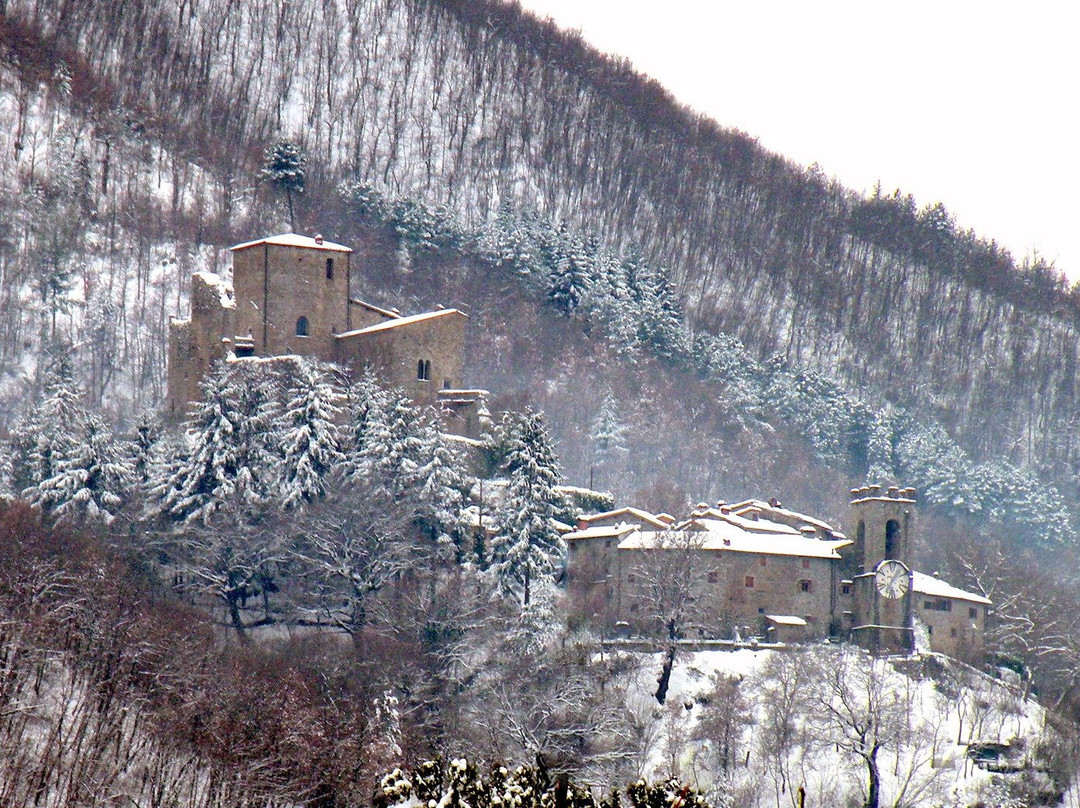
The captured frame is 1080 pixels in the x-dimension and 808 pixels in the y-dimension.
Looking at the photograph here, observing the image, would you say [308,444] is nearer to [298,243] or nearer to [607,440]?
[298,243]

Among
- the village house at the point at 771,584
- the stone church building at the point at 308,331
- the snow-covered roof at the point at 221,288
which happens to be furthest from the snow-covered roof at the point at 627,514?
the snow-covered roof at the point at 221,288

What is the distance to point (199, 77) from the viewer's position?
378 ft

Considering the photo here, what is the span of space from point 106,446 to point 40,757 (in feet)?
74.5

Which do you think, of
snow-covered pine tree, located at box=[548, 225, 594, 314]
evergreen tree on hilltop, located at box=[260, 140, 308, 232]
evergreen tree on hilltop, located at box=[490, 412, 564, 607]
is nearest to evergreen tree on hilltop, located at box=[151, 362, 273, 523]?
evergreen tree on hilltop, located at box=[490, 412, 564, 607]

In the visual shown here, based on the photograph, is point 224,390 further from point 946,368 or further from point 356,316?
point 946,368

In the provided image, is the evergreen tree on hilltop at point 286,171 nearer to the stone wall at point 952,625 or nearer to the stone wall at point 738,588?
the stone wall at point 738,588

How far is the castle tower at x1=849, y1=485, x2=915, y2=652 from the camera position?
6212cm

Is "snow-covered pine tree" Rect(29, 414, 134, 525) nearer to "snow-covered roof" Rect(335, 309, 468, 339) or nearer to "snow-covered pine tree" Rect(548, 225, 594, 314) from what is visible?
"snow-covered roof" Rect(335, 309, 468, 339)

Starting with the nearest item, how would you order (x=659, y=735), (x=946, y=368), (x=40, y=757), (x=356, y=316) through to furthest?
(x=40, y=757) → (x=659, y=735) → (x=356, y=316) → (x=946, y=368)

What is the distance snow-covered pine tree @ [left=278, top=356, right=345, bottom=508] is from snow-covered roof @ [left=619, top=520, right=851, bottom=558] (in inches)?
394

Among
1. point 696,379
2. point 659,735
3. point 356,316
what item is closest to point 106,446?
point 356,316

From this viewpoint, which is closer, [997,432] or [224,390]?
[224,390]

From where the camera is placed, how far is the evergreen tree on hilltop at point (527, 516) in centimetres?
5956

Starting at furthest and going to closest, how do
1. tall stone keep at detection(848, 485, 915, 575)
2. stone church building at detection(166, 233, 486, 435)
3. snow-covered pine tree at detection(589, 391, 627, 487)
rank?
snow-covered pine tree at detection(589, 391, 627, 487) < stone church building at detection(166, 233, 486, 435) < tall stone keep at detection(848, 485, 915, 575)
